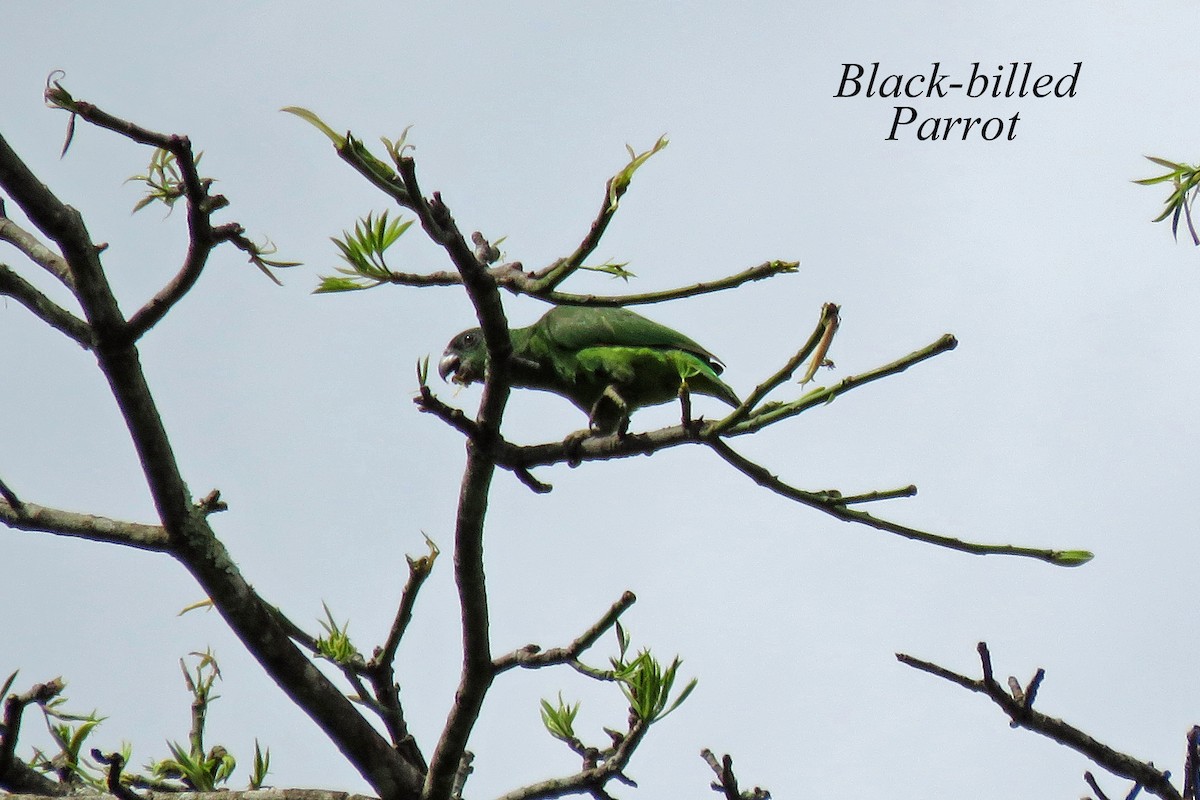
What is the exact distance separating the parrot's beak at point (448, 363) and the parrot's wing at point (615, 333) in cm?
51

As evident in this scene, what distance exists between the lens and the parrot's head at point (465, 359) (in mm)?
5625

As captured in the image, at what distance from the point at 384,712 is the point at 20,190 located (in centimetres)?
197

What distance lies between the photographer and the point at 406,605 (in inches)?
138

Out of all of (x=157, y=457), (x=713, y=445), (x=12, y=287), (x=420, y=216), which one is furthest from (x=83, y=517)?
(x=713, y=445)

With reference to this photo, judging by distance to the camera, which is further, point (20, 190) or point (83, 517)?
point (83, 517)

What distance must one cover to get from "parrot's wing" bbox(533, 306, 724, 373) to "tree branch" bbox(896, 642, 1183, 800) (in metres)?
2.83

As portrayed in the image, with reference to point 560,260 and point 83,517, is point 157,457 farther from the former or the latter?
point 560,260

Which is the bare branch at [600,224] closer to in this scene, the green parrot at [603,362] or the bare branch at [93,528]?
the bare branch at [93,528]

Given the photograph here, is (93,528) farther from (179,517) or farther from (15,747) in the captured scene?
(15,747)

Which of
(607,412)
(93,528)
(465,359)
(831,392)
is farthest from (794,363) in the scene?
(465,359)

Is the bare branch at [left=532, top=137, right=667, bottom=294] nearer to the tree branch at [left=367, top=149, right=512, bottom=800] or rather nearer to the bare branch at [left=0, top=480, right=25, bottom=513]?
the tree branch at [left=367, top=149, right=512, bottom=800]

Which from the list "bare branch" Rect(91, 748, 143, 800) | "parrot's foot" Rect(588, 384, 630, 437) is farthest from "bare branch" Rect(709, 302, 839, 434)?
"parrot's foot" Rect(588, 384, 630, 437)

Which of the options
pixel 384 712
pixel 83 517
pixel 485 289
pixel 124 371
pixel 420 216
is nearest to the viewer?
pixel 420 216

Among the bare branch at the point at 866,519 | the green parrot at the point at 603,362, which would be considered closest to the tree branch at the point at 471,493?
the bare branch at the point at 866,519
